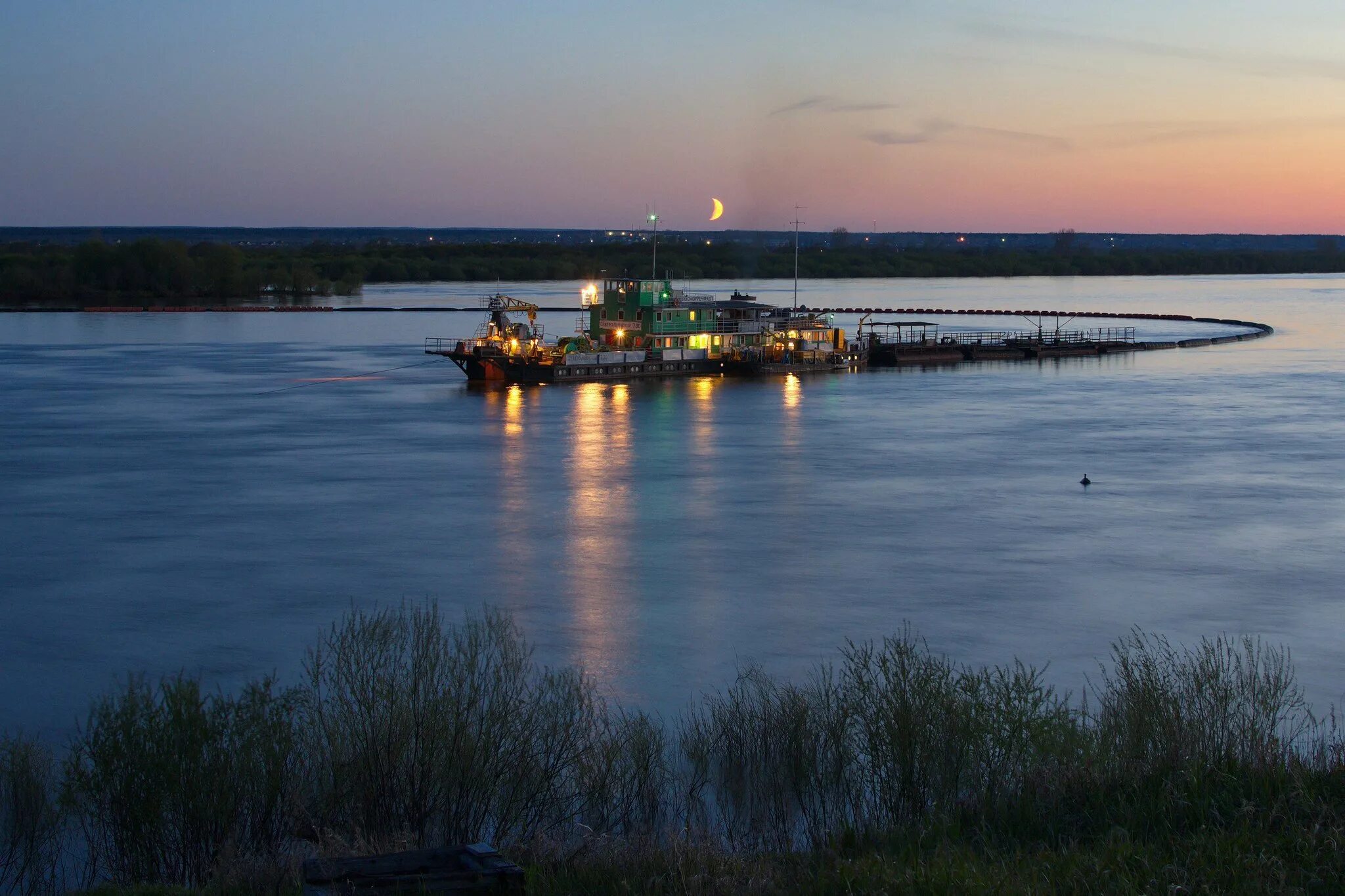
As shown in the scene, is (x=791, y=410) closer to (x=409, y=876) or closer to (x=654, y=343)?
(x=654, y=343)

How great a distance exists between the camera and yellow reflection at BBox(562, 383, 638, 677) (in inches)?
597

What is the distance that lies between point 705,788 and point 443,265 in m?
125

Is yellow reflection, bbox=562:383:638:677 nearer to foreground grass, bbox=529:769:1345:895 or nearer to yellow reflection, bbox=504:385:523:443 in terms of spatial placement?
yellow reflection, bbox=504:385:523:443

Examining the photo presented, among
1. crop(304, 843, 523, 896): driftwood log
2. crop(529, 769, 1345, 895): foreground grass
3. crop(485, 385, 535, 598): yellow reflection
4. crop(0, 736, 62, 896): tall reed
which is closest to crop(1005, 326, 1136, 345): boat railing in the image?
crop(485, 385, 535, 598): yellow reflection

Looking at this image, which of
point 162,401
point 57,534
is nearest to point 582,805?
point 57,534

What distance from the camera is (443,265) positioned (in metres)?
132

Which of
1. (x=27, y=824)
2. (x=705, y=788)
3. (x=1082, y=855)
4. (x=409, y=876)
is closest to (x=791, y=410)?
(x=705, y=788)

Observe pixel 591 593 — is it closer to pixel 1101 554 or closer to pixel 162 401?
pixel 1101 554

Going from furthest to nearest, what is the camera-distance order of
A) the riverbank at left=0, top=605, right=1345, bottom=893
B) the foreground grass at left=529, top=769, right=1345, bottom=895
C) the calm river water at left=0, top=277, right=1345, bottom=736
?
1. the calm river water at left=0, top=277, right=1345, bottom=736
2. the riverbank at left=0, top=605, right=1345, bottom=893
3. the foreground grass at left=529, top=769, right=1345, bottom=895

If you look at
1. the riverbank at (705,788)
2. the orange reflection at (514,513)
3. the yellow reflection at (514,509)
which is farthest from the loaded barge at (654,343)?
the riverbank at (705,788)

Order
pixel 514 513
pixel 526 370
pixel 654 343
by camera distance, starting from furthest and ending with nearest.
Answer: pixel 654 343 < pixel 526 370 < pixel 514 513

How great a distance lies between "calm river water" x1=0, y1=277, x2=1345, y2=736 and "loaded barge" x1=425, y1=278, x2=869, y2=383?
2144 mm

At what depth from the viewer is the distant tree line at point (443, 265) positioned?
94688 millimetres

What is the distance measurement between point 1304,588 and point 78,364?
40796mm
